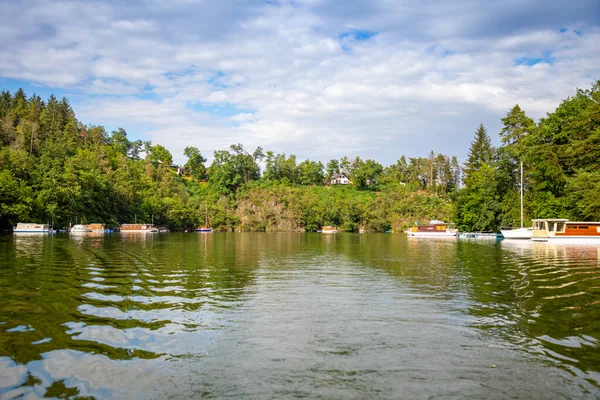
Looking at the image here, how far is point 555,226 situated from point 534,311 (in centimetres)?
5281

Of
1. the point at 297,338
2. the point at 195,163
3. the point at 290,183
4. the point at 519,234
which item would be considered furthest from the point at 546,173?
the point at 195,163

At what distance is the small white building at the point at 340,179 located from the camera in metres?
196

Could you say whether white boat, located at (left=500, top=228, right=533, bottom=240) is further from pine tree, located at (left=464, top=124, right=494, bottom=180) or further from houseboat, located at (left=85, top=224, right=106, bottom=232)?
houseboat, located at (left=85, top=224, right=106, bottom=232)

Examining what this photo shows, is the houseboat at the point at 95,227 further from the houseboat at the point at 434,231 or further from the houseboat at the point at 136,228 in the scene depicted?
the houseboat at the point at 434,231

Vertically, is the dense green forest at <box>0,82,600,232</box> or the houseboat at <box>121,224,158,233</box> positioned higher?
the dense green forest at <box>0,82,600,232</box>

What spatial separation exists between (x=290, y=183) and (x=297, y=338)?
554ft

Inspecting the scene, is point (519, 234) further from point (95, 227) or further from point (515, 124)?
point (95, 227)

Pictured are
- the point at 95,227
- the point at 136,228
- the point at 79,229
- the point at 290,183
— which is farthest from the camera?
the point at 290,183

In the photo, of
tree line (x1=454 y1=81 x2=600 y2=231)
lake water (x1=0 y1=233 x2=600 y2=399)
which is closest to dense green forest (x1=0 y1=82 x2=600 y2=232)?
tree line (x1=454 y1=81 x2=600 y2=231)

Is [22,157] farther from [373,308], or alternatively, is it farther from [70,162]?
[373,308]

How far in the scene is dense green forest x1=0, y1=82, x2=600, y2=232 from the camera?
6694 cm

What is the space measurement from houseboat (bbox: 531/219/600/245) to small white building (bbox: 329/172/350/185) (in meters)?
136

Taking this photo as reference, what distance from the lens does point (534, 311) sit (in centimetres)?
1495

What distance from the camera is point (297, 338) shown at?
1177 centimetres
